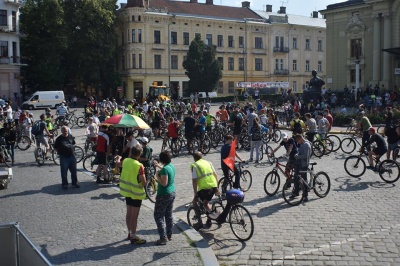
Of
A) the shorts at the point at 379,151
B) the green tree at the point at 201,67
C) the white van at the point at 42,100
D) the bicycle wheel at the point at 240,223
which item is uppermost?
the green tree at the point at 201,67

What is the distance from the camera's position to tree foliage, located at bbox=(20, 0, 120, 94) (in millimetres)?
57750

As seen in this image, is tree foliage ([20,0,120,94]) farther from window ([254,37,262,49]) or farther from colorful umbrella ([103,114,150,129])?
colorful umbrella ([103,114,150,129])

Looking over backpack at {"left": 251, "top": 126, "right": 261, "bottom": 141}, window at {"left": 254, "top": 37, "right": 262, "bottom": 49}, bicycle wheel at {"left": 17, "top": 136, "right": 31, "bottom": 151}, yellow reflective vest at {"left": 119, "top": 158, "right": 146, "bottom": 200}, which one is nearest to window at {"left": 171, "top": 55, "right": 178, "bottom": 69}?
window at {"left": 254, "top": 37, "right": 262, "bottom": 49}

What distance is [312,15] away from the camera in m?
87.9

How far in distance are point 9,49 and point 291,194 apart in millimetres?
50252

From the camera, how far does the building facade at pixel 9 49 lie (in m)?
55.5

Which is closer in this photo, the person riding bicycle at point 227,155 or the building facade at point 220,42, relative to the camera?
the person riding bicycle at point 227,155

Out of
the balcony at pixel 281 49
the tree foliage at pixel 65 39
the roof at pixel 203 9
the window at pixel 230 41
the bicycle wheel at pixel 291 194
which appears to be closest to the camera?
the bicycle wheel at pixel 291 194

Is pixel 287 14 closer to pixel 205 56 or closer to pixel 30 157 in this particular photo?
pixel 205 56

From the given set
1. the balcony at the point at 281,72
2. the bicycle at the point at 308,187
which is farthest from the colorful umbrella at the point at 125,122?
the balcony at the point at 281,72

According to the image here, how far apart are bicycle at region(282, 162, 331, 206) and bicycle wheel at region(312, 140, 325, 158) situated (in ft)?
23.4

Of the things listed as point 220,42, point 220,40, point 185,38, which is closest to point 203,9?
point 220,40

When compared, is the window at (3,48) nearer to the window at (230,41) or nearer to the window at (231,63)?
the window at (231,63)

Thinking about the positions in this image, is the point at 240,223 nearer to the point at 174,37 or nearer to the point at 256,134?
the point at 256,134
